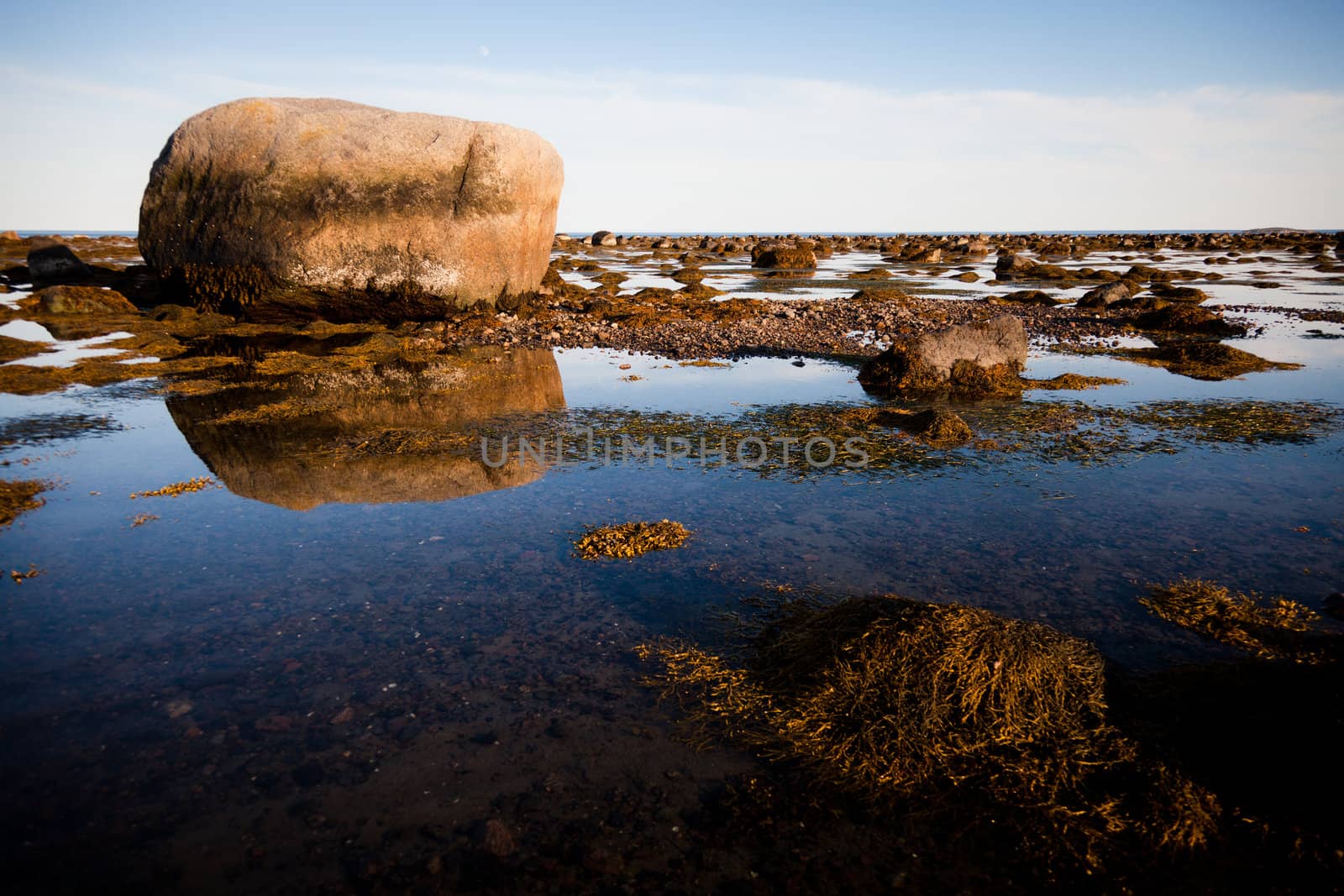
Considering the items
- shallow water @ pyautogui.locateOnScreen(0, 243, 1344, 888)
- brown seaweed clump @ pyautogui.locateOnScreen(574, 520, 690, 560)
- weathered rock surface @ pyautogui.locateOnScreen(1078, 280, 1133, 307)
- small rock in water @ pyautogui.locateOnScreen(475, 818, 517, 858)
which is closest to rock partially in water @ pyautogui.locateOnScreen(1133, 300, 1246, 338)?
weathered rock surface @ pyautogui.locateOnScreen(1078, 280, 1133, 307)

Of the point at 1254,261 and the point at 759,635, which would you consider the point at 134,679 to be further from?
the point at 1254,261

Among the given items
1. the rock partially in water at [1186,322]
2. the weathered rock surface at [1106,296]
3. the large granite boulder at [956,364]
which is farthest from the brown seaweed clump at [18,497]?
the weathered rock surface at [1106,296]

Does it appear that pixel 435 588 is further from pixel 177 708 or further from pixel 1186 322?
pixel 1186 322

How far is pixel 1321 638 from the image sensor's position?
519cm

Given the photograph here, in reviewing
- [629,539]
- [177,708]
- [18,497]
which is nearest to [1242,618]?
[629,539]

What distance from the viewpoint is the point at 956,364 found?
557 inches

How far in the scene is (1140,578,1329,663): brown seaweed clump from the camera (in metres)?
5.37

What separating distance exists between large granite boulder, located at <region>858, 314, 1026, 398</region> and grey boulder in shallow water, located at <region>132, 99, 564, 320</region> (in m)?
12.8

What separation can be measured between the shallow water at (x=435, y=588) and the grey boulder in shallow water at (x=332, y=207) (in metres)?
9.49

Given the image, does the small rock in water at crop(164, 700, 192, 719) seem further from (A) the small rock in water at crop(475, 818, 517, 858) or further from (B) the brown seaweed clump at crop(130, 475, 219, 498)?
(B) the brown seaweed clump at crop(130, 475, 219, 498)

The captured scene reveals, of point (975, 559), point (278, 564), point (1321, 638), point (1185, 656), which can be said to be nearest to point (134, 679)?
point (278, 564)

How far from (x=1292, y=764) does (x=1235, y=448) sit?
792 cm

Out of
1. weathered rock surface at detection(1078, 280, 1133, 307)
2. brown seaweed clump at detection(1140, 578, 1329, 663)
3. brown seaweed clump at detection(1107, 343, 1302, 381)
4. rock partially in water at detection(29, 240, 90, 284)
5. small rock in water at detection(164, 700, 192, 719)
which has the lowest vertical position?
small rock in water at detection(164, 700, 192, 719)

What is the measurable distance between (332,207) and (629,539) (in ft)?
55.4
